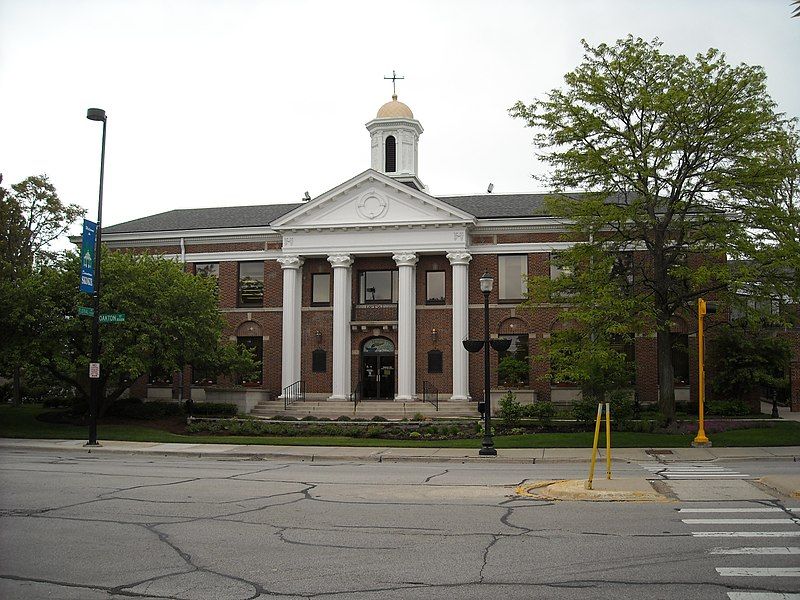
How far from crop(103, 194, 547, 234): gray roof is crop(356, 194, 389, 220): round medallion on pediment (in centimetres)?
370

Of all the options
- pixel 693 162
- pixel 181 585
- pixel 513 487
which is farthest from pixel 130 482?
pixel 693 162

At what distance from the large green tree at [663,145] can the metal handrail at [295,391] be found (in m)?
18.1

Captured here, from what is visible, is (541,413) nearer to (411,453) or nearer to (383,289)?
(411,453)

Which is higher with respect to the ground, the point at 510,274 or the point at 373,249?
the point at 373,249

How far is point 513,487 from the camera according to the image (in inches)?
607

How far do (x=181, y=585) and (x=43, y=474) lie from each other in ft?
34.9

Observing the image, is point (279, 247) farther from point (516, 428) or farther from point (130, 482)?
point (130, 482)

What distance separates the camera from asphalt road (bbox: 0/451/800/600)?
7.95 meters

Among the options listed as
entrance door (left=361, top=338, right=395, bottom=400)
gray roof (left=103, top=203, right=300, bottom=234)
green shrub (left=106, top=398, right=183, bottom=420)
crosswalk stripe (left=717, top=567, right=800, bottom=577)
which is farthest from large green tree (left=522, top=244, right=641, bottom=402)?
gray roof (left=103, top=203, right=300, bottom=234)

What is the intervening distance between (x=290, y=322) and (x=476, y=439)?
52.4 ft

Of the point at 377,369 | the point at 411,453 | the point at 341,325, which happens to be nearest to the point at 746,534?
the point at 411,453

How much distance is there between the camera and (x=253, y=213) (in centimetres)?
4766

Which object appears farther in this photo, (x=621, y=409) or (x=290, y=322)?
(x=290, y=322)

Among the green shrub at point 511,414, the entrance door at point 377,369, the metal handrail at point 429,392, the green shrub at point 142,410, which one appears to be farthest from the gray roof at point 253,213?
the green shrub at point 511,414
